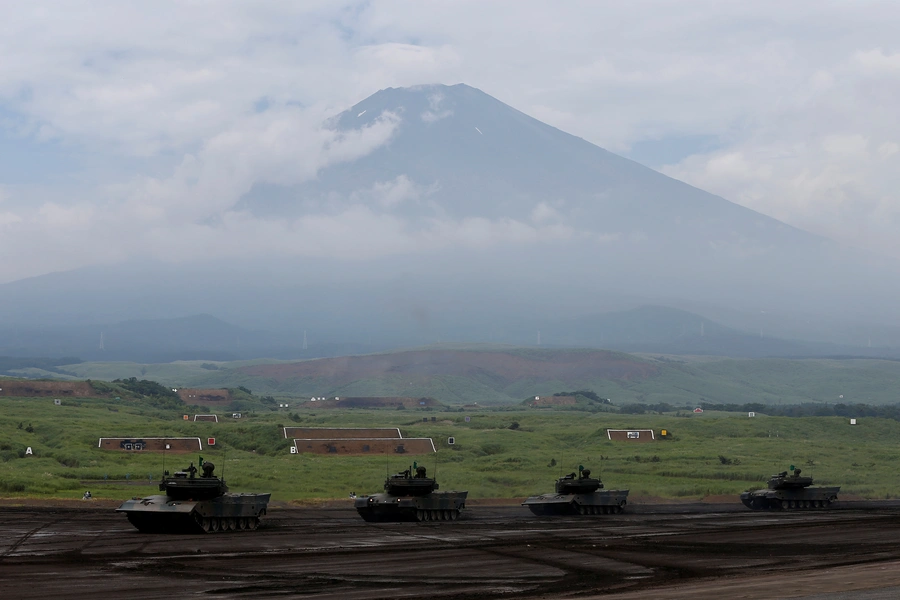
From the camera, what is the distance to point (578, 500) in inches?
2083

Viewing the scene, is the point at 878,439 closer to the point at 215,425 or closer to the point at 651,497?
the point at 651,497

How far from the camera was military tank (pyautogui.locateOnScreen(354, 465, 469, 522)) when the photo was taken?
156 feet

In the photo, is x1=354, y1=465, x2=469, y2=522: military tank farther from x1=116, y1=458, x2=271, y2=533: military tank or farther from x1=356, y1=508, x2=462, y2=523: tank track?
x1=116, y1=458, x2=271, y2=533: military tank

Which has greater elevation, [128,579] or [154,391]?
[154,391]

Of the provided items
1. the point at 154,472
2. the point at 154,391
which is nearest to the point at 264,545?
the point at 154,472

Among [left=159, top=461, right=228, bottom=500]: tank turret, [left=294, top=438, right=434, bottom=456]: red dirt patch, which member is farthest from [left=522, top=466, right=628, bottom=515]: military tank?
[left=294, top=438, right=434, bottom=456]: red dirt patch

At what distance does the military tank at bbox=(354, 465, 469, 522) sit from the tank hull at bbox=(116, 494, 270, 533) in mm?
5501

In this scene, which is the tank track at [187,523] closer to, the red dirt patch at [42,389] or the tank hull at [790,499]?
the tank hull at [790,499]

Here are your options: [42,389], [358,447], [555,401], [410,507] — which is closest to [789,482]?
[410,507]

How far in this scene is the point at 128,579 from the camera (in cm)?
2791

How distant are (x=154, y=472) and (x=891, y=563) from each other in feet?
147

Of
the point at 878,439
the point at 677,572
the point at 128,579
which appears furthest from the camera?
the point at 878,439

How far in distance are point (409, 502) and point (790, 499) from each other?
21821 millimetres

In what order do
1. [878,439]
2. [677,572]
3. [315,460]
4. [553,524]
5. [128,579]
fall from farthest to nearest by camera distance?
[878,439], [315,460], [553,524], [677,572], [128,579]
